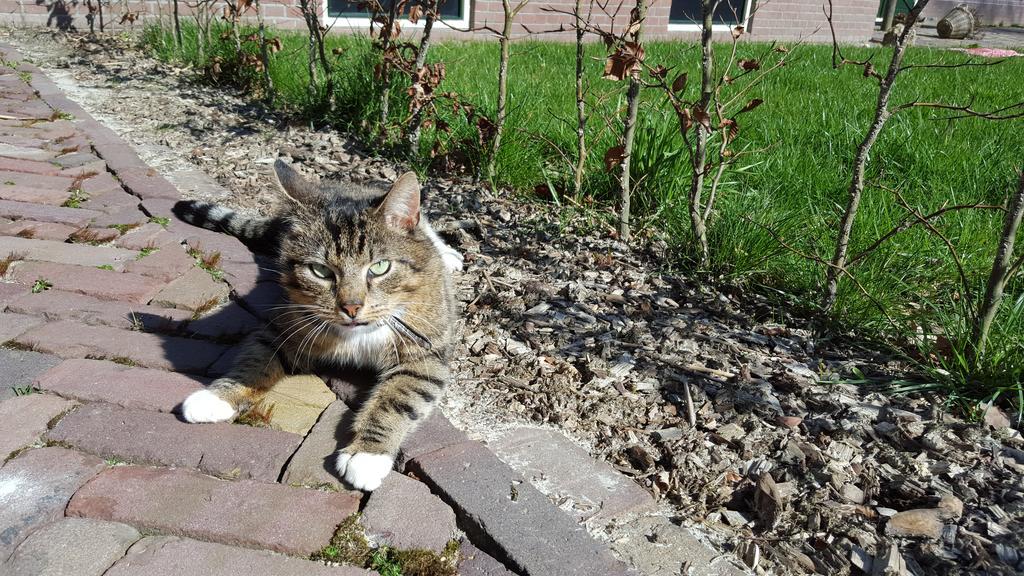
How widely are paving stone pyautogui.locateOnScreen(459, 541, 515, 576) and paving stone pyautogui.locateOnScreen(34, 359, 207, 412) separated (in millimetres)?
→ 1241

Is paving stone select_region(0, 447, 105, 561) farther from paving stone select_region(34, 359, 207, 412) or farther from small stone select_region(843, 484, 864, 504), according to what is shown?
small stone select_region(843, 484, 864, 504)

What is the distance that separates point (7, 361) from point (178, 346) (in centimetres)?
59

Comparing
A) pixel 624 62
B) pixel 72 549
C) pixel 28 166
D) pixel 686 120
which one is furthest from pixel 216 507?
pixel 28 166

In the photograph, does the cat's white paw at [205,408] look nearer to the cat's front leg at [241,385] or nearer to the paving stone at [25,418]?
the cat's front leg at [241,385]

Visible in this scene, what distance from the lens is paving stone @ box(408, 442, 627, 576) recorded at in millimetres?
1903

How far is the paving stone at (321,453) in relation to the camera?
220cm

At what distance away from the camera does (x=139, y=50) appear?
9328mm

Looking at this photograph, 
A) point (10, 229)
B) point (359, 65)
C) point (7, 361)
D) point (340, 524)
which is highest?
point (359, 65)

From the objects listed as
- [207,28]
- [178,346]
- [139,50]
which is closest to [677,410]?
[178,346]

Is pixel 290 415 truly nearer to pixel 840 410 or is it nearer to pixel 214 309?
pixel 214 309

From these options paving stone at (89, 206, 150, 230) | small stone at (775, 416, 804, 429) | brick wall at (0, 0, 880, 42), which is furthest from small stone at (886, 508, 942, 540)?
brick wall at (0, 0, 880, 42)

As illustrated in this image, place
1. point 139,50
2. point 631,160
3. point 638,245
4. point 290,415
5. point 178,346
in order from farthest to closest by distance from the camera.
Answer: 1. point 139,50
2. point 631,160
3. point 638,245
4. point 178,346
5. point 290,415

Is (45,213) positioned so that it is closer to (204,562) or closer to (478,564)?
(204,562)

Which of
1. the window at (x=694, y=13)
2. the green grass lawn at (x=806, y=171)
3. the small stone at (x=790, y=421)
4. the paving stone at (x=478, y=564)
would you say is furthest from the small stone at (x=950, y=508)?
the window at (x=694, y=13)
